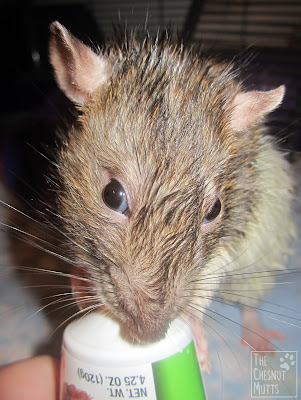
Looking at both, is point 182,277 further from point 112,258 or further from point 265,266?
point 265,266

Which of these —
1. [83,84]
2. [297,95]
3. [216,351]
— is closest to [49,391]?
[216,351]

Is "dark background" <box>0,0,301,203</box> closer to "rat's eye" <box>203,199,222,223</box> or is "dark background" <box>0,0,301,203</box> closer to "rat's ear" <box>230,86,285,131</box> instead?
"rat's ear" <box>230,86,285,131</box>

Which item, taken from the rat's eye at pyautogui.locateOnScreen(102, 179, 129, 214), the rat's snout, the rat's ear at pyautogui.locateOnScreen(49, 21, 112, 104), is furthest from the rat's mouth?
the rat's ear at pyautogui.locateOnScreen(49, 21, 112, 104)

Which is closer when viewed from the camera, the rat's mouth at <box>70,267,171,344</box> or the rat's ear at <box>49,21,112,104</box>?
the rat's mouth at <box>70,267,171,344</box>

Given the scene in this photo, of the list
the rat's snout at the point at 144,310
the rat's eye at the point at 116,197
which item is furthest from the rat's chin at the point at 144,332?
the rat's eye at the point at 116,197

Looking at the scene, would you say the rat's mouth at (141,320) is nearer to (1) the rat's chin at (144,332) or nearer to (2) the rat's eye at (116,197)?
(1) the rat's chin at (144,332)
